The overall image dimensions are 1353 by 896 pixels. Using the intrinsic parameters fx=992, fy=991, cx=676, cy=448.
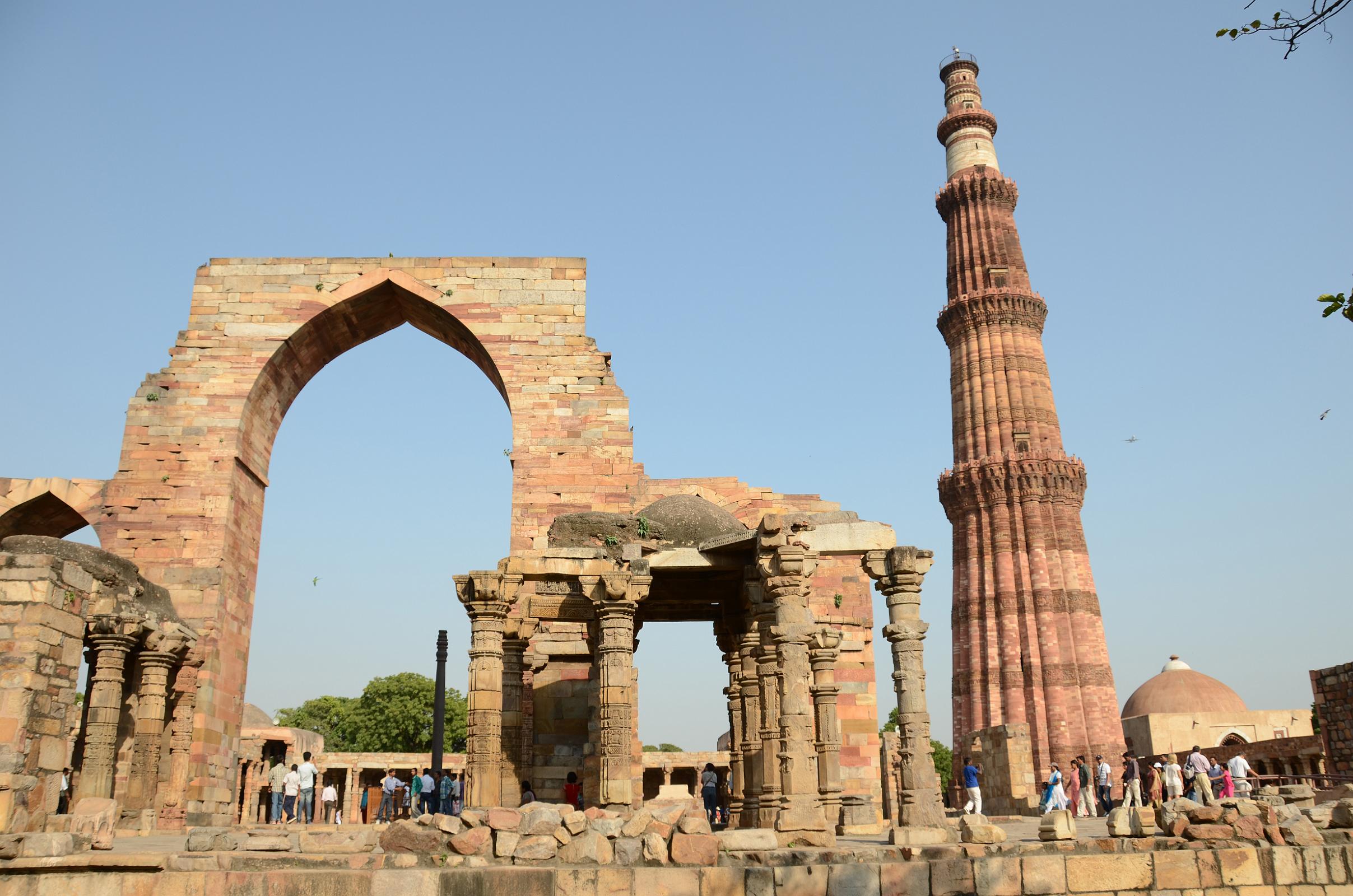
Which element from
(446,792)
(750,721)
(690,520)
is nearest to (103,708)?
(446,792)

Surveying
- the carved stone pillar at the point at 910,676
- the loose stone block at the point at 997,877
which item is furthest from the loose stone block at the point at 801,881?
the carved stone pillar at the point at 910,676

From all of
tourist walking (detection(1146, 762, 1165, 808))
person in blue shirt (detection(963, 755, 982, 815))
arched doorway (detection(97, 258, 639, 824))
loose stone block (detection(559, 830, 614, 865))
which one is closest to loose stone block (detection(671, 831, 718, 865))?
loose stone block (detection(559, 830, 614, 865))

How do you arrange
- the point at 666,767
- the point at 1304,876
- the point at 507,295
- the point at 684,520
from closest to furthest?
the point at 1304,876
the point at 684,520
the point at 507,295
the point at 666,767

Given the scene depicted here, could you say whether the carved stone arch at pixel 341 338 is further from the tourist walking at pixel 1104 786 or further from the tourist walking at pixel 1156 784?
the tourist walking at pixel 1156 784

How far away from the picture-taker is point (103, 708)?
11.8m

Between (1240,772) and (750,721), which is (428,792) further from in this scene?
(1240,772)

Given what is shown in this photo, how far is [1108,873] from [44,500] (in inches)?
639

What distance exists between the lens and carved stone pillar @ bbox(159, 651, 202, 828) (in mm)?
13875

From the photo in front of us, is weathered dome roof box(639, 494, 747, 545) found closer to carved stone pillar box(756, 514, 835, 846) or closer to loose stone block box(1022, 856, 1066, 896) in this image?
carved stone pillar box(756, 514, 835, 846)

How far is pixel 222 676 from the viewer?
1552 centimetres

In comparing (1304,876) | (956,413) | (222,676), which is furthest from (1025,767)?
(956,413)

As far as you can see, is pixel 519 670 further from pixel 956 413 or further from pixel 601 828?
pixel 956 413

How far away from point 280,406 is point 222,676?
4.94 meters

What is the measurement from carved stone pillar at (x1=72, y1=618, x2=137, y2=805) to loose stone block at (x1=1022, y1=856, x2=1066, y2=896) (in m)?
9.99
